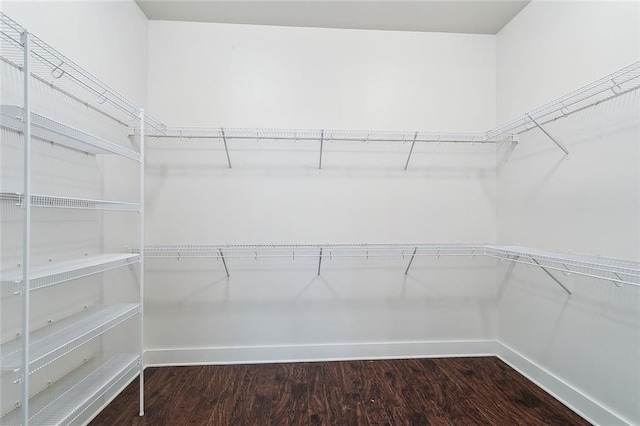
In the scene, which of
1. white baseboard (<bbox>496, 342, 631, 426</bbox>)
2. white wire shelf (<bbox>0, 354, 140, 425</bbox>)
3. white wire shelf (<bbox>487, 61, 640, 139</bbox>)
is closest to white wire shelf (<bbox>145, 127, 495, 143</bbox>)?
white wire shelf (<bbox>487, 61, 640, 139</bbox>)

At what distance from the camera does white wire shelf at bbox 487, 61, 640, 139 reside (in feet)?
4.41

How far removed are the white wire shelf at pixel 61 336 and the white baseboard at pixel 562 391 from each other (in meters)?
2.54

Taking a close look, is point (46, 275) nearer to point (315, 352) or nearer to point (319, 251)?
point (319, 251)

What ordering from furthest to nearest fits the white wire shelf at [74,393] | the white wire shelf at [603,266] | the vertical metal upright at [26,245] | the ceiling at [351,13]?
1. the ceiling at [351,13]
2. the white wire shelf at [603,266]
3. the white wire shelf at [74,393]
4. the vertical metal upright at [26,245]

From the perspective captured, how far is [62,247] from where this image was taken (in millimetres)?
1477

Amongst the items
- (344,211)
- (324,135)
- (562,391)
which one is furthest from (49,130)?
(562,391)

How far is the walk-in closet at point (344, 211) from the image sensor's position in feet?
5.59

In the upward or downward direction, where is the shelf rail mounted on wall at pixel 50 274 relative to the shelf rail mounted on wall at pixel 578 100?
downward

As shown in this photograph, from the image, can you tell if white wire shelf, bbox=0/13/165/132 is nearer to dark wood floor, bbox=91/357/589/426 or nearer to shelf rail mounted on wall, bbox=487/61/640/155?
dark wood floor, bbox=91/357/589/426

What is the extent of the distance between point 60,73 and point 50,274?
988mm

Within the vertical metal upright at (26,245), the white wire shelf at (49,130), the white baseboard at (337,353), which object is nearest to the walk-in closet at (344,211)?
the white baseboard at (337,353)

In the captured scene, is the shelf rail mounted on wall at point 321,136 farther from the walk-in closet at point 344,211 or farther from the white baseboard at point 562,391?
the white baseboard at point 562,391

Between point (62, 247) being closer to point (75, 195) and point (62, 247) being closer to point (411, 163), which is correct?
point (75, 195)

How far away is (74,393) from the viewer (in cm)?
135
